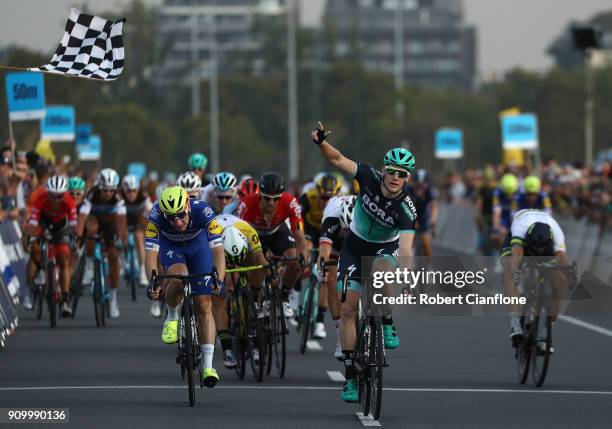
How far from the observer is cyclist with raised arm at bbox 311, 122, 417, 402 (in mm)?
13359

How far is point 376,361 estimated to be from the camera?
1294cm

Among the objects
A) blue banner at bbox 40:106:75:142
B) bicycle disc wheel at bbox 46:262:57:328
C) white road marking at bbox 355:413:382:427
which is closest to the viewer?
white road marking at bbox 355:413:382:427

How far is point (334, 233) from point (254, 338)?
205 centimetres

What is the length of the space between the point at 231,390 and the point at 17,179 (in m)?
10.1

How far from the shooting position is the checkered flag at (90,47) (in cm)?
1833

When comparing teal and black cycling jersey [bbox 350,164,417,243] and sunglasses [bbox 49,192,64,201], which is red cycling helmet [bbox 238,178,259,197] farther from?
sunglasses [bbox 49,192,64,201]

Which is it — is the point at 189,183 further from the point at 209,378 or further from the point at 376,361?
the point at 376,361

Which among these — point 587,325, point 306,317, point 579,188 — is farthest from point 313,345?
point 579,188

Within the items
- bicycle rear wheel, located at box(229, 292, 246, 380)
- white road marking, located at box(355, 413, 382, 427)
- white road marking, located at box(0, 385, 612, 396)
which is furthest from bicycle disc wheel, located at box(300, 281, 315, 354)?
white road marking, located at box(355, 413, 382, 427)

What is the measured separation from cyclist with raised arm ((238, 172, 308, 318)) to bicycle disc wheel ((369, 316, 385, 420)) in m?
4.13

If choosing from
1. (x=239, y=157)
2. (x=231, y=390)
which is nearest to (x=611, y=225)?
(x=231, y=390)

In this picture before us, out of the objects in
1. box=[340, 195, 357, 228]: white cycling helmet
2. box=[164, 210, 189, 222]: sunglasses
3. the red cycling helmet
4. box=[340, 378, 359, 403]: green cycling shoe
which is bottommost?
box=[340, 378, 359, 403]: green cycling shoe

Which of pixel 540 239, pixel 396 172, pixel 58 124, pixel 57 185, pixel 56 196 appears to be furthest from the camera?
pixel 58 124

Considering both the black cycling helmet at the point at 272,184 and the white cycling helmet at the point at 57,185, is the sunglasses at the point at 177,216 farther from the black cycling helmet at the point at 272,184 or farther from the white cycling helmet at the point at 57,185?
the white cycling helmet at the point at 57,185
